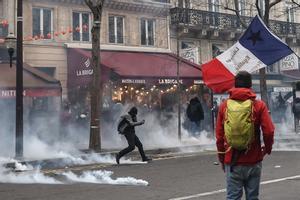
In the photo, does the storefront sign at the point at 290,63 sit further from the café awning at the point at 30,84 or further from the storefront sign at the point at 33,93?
the storefront sign at the point at 33,93

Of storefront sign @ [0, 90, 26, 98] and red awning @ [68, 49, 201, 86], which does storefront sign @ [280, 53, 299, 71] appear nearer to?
red awning @ [68, 49, 201, 86]

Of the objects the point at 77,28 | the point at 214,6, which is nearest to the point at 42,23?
the point at 77,28

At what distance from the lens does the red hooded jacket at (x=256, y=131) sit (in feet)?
13.9

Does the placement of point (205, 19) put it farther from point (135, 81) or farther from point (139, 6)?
point (135, 81)

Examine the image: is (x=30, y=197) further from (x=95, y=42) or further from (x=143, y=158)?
(x=95, y=42)

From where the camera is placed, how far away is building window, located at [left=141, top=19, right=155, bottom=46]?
22548 mm

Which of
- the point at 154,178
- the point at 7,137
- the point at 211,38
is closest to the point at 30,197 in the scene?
the point at 154,178

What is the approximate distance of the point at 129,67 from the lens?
19.4 meters

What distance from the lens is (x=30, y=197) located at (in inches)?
294

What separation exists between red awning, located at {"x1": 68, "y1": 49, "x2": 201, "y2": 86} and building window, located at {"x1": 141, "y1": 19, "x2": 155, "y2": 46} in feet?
4.47

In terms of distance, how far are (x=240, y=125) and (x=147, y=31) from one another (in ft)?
62.1

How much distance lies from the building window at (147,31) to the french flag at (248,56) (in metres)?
14.8

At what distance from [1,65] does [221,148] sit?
1393 centimetres

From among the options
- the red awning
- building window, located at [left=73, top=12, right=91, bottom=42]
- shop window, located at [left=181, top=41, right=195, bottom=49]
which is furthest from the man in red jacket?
shop window, located at [left=181, top=41, right=195, bottom=49]
